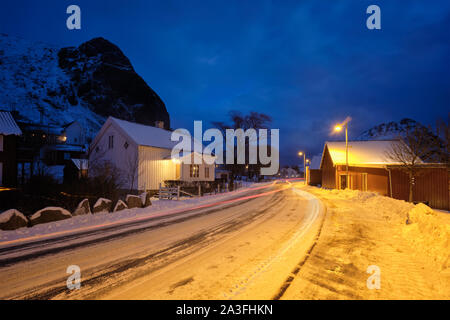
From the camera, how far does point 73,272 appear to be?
13.9 ft

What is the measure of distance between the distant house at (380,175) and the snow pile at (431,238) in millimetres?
11943

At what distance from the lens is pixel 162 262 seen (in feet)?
15.2

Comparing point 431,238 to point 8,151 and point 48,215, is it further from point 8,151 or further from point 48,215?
point 8,151

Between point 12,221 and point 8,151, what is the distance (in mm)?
14306

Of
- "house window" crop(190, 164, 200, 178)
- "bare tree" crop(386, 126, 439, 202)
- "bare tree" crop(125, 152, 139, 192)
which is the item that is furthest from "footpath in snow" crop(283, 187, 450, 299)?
"house window" crop(190, 164, 200, 178)

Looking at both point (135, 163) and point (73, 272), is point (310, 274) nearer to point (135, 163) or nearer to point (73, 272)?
point (73, 272)

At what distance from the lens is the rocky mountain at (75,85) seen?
3216 inches

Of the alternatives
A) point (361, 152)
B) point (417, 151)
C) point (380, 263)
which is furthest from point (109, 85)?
point (380, 263)

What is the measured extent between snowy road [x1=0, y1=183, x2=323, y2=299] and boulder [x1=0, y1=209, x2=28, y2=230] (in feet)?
7.14

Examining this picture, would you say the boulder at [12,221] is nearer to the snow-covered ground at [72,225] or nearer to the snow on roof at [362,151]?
the snow-covered ground at [72,225]

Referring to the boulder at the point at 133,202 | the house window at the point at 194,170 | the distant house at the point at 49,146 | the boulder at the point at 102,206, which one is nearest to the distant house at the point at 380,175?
the house window at the point at 194,170

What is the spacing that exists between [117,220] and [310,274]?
8459mm
